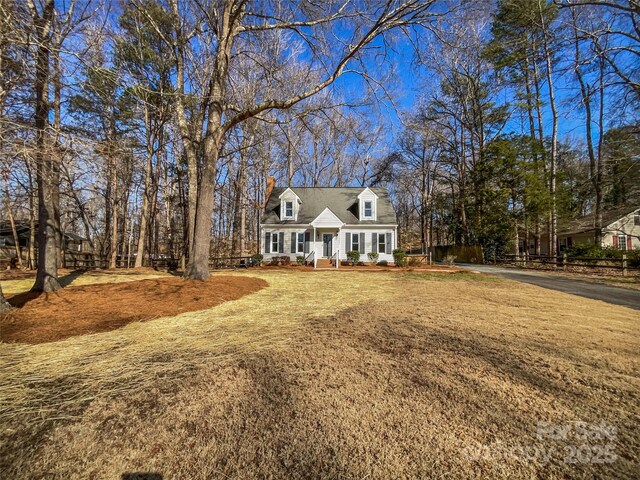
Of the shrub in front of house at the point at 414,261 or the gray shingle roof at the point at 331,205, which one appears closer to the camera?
the shrub in front of house at the point at 414,261

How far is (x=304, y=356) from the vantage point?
2857 mm

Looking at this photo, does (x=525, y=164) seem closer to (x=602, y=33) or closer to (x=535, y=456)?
(x=602, y=33)

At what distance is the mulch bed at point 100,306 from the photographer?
369cm

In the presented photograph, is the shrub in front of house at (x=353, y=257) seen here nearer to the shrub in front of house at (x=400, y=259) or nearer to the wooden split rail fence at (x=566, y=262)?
the shrub in front of house at (x=400, y=259)

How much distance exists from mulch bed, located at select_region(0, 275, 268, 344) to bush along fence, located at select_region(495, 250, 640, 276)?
15855mm

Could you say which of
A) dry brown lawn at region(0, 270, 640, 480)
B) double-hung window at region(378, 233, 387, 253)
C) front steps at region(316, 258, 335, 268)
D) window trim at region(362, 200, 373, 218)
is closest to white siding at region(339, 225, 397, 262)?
double-hung window at region(378, 233, 387, 253)

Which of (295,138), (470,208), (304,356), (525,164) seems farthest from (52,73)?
(470,208)

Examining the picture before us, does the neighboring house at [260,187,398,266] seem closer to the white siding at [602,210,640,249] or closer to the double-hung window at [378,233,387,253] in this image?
the double-hung window at [378,233,387,253]

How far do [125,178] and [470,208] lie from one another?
86.7 ft

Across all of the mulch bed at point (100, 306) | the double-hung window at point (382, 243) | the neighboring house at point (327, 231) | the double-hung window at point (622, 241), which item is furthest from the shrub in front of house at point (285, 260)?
the double-hung window at point (622, 241)

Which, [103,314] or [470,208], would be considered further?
[470,208]

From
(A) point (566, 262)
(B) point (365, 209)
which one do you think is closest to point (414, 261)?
(B) point (365, 209)

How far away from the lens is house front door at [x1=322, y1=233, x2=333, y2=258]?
1906 cm

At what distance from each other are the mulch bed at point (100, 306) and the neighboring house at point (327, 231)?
1167cm
